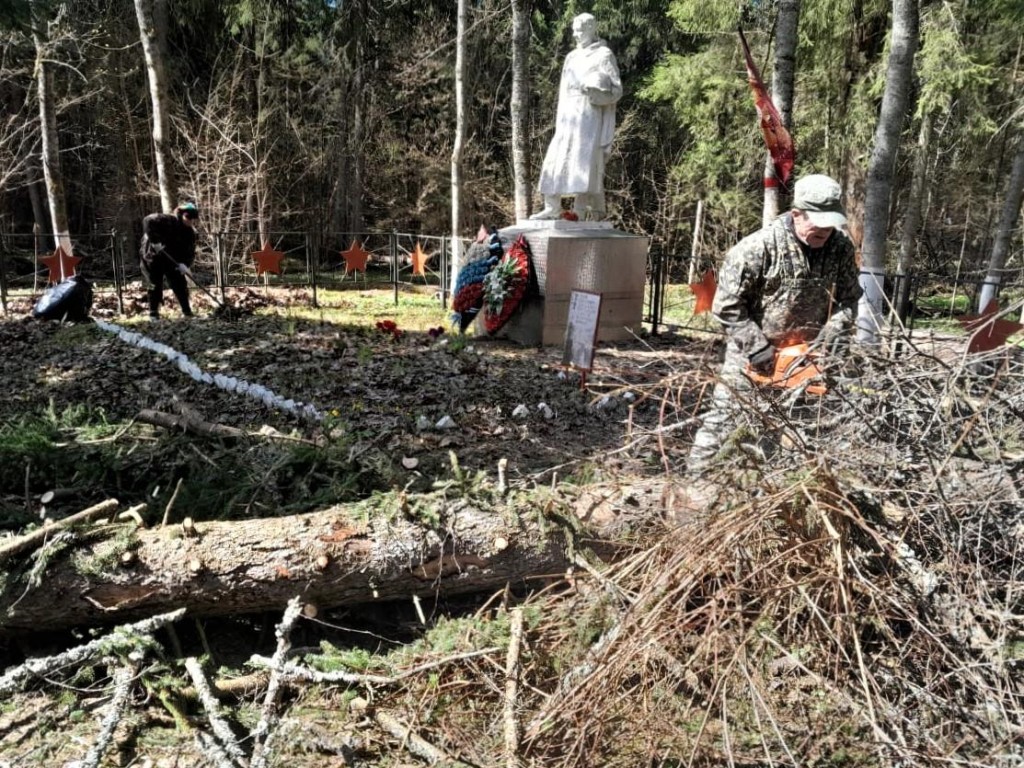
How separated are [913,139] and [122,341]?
15.3 metres

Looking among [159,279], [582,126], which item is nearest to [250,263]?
[159,279]

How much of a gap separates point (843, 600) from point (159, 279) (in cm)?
911

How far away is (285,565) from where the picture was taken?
274 cm

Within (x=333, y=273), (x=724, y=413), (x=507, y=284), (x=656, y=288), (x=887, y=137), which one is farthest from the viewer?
(x=333, y=273)

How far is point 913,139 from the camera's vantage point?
1534cm

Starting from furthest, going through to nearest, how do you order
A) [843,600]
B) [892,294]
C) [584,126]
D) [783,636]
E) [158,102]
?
[158,102] → [584,126] → [892,294] → [783,636] → [843,600]

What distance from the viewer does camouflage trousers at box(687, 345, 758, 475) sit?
8.14ft

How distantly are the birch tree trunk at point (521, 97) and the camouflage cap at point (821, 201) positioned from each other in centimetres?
892

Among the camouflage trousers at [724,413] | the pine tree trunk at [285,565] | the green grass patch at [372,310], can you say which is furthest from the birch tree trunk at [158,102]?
the camouflage trousers at [724,413]

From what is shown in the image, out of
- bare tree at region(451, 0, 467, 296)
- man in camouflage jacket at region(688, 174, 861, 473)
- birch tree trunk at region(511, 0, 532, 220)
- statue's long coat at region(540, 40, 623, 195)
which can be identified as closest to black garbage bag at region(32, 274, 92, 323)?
bare tree at region(451, 0, 467, 296)

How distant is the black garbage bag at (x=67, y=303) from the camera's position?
29.6 ft

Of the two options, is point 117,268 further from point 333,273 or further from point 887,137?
point 887,137

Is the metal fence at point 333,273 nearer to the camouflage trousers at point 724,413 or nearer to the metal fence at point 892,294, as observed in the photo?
the metal fence at point 892,294

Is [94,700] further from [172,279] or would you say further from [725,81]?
[725,81]
